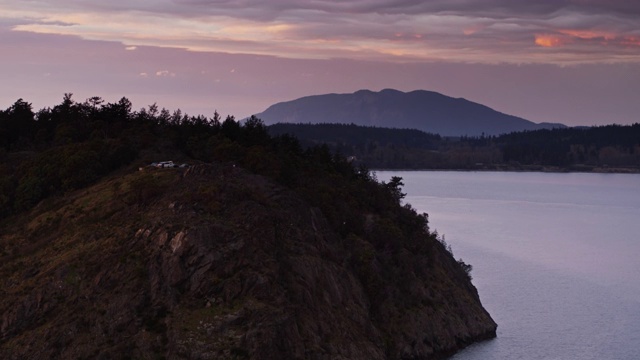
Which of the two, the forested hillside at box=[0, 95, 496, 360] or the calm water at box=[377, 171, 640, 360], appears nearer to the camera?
the forested hillside at box=[0, 95, 496, 360]

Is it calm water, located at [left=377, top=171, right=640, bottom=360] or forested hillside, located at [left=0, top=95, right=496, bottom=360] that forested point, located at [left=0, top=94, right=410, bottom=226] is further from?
calm water, located at [left=377, top=171, right=640, bottom=360]

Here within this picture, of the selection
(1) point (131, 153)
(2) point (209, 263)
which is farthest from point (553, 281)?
(2) point (209, 263)

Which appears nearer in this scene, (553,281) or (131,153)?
(131,153)

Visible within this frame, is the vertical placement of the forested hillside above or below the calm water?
above

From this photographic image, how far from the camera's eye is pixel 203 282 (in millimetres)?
59125

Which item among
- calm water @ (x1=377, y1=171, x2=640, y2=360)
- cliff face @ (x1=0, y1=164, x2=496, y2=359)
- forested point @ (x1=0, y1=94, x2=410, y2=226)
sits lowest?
calm water @ (x1=377, y1=171, x2=640, y2=360)

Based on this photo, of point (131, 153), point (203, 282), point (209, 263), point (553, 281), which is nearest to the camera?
point (203, 282)

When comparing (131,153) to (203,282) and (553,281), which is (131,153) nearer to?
(203,282)

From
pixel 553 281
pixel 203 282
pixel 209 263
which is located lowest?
pixel 553 281

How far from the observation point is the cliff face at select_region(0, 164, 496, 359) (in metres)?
56.8

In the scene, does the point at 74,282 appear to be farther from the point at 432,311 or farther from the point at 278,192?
the point at 432,311

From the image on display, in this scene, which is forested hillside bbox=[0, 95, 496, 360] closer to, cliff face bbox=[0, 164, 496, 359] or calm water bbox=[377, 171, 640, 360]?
cliff face bbox=[0, 164, 496, 359]

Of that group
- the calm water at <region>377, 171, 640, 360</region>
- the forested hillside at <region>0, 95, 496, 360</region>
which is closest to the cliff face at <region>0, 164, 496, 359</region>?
the forested hillside at <region>0, 95, 496, 360</region>

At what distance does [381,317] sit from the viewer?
71562 mm
